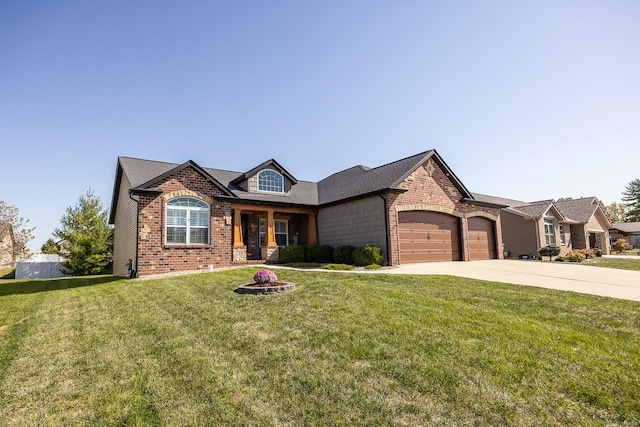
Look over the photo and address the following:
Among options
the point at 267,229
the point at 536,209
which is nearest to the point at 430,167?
the point at 267,229

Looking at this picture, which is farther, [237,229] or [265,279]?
[237,229]

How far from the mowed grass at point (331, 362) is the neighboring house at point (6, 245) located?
19.5 metres

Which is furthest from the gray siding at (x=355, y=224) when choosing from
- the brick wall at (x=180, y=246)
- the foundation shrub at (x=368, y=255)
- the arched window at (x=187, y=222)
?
the arched window at (x=187, y=222)

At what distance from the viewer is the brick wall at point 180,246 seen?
44.4 ft

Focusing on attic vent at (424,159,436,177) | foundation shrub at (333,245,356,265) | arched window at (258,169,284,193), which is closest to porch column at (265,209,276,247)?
arched window at (258,169,284,193)

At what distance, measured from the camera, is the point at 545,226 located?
80.3 ft

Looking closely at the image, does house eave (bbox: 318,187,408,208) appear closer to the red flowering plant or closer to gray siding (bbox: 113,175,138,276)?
the red flowering plant

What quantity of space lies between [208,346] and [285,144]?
14.9 m

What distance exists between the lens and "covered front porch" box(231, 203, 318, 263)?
17.4 meters

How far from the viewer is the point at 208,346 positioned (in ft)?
16.9

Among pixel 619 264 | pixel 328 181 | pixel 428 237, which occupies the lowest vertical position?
pixel 619 264

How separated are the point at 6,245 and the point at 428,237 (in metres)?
29.9

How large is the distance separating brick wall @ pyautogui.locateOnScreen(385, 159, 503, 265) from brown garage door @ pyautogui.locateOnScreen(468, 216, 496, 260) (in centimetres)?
47

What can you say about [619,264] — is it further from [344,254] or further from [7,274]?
[7,274]
